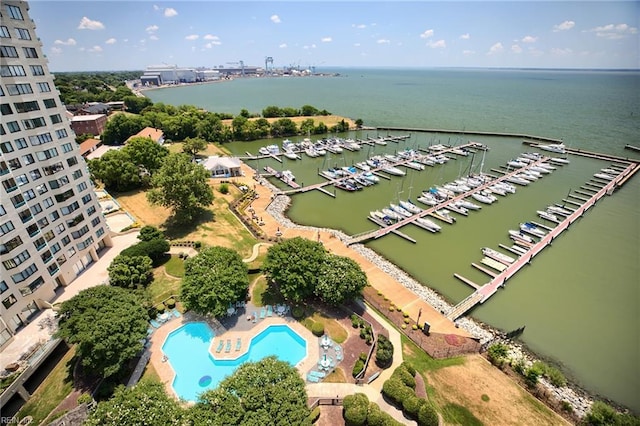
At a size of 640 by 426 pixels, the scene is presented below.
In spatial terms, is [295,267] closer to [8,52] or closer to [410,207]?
[8,52]

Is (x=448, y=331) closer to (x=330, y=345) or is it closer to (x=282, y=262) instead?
(x=330, y=345)

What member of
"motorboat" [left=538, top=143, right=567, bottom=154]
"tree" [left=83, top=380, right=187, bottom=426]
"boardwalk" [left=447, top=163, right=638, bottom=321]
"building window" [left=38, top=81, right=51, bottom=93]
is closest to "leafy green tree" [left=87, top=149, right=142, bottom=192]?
"building window" [left=38, top=81, right=51, bottom=93]

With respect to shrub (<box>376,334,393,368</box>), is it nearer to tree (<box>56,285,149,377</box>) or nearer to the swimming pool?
the swimming pool

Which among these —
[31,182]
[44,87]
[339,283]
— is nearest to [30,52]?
[44,87]

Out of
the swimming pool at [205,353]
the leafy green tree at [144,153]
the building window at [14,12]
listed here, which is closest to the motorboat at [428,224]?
the swimming pool at [205,353]

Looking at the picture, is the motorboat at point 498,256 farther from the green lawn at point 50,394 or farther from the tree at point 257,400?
the green lawn at point 50,394

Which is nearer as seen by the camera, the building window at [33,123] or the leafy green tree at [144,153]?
the building window at [33,123]
